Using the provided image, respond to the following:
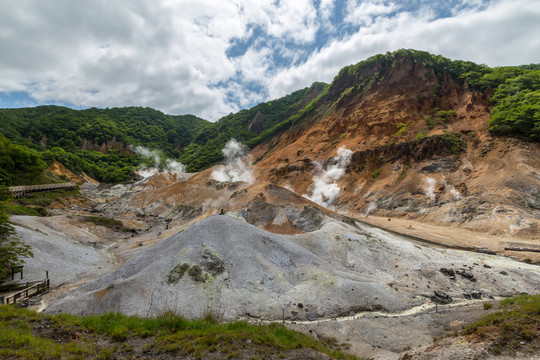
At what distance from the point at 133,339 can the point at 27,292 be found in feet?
41.7

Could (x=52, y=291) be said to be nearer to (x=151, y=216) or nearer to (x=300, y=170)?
(x=151, y=216)

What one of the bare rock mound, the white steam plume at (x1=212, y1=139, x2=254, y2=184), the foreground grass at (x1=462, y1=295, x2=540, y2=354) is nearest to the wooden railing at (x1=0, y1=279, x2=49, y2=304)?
the bare rock mound

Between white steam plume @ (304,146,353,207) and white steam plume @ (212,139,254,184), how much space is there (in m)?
21.2

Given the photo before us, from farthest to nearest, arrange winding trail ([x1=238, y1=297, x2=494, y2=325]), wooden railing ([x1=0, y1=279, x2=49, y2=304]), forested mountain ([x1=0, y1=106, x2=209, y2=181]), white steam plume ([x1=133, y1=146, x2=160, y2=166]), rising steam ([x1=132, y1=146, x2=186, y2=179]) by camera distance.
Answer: white steam plume ([x1=133, y1=146, x2=160, y2=166])
rising steam ([x1=132, y1=146, x2=186, y2=179])
forested mountain ([x1=0, y1=106, x2=209, y2=181])
wooden railing ([x1=0, y1=279, x2=49, y2=304])
winding trail ([x1=238, y1=297, x2=494, y2=325])

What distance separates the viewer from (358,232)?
26359mm

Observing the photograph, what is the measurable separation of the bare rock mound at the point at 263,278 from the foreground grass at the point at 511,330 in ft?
21.5

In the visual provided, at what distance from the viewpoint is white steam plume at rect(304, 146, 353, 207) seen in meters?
59.5

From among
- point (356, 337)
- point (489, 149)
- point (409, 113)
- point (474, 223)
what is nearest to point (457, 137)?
point (489, 149)

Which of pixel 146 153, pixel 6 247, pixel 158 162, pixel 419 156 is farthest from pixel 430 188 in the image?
pixel 146 153

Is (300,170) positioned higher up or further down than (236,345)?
higher up

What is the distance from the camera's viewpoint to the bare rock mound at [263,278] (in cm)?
1412

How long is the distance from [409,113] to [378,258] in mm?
57113

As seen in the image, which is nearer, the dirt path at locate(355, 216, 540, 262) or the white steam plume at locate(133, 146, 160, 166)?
the dirt path at locate(355, 216, 540, 262)

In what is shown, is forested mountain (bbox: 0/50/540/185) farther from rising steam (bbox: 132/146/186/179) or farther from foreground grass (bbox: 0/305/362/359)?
foreground grass (bbox: 0/305/362/359)
